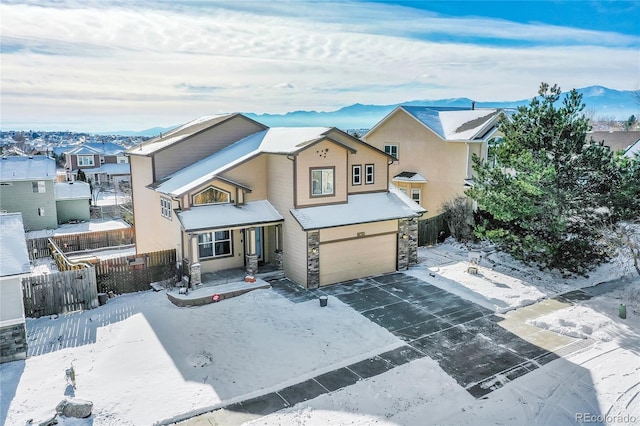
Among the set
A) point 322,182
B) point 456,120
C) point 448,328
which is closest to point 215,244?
point 322,182

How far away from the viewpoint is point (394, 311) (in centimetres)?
1562

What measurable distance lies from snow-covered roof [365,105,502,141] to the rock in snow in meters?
21.8

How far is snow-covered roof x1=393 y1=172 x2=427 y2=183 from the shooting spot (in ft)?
91.4

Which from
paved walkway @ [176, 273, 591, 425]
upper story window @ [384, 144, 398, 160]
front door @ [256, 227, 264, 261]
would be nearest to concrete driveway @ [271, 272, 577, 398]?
paved walkway @ [176, 273, 591, 425]

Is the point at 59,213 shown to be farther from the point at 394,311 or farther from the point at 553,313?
the point at 553,313

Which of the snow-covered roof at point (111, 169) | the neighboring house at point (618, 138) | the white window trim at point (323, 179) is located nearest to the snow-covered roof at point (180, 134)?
the white window trim at point (323, 179)

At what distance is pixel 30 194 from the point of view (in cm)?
3206

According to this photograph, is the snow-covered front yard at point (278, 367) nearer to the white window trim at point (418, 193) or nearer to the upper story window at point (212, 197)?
the upper story window at point (212, 197)

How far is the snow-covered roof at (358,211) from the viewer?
18094 millimetres

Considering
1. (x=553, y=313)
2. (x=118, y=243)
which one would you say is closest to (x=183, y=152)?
(x=118, y=243)

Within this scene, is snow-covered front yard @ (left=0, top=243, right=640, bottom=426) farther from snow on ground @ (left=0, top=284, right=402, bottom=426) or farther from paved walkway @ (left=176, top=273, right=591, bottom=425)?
paved walkway @ (left=176, top=273, right=591, bottom=425)

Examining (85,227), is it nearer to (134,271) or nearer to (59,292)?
(134,271)

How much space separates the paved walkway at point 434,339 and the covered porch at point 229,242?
1.69 m

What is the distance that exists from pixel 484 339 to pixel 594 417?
3.98 m
